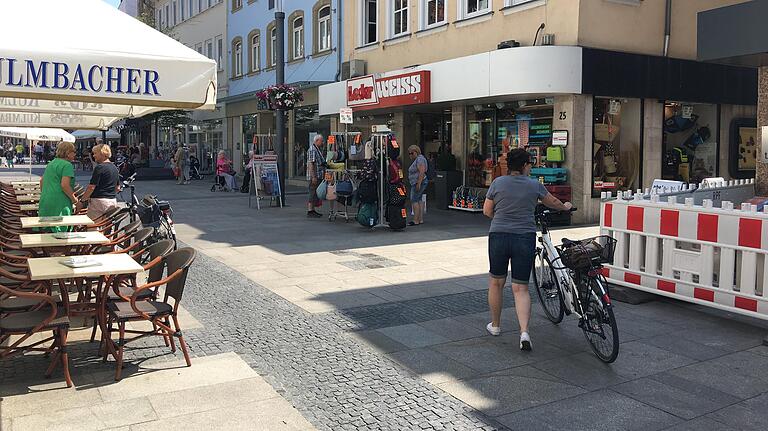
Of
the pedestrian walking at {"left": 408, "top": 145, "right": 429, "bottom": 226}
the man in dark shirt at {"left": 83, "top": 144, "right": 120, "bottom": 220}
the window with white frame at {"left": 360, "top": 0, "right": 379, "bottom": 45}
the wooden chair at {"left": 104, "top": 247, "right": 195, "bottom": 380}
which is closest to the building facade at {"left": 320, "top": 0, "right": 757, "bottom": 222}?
the window with white frame at {"left": 360, "top": 0, "right": 379, "bottom": 45}

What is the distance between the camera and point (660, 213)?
23.9 ft

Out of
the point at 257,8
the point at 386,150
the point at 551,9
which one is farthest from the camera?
the point at 257,8

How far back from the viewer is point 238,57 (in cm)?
3281

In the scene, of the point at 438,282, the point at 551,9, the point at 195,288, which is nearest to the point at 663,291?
the point at 438,282

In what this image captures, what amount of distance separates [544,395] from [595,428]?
569mm

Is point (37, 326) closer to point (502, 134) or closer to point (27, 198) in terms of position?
point (27, 198)

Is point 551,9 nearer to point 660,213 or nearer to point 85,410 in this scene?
point 660,213

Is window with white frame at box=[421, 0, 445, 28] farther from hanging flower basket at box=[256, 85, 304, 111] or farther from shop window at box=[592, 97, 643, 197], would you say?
shop window at box=[592, 97, 643, 197]

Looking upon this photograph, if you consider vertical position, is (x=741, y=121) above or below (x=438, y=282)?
above

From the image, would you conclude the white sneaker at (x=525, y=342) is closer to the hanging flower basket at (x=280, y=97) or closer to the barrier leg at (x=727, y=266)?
the barrier leg at (x=727, y=266)

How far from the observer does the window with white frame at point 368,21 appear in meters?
21.7

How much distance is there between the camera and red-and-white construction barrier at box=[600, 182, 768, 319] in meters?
6.41

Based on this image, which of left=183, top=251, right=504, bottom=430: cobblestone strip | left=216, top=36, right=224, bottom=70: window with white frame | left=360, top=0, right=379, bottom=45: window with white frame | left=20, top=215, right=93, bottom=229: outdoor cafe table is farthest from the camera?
left=216, top=36, right=224, bottom=70: window with white frame

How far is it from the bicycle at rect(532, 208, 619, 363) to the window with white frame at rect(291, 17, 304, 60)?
21.5 metres
